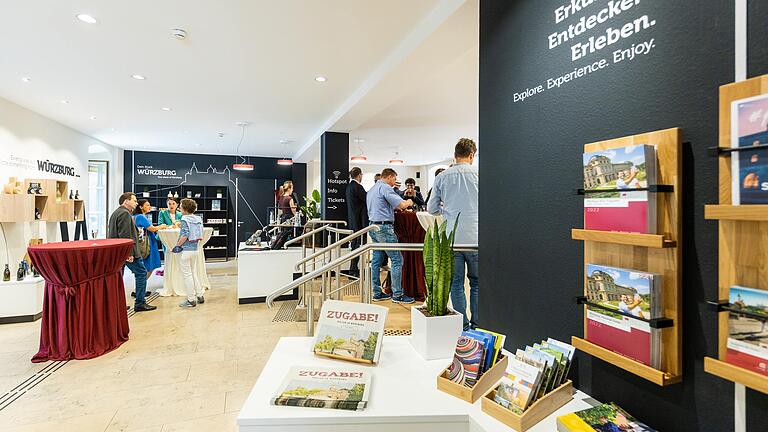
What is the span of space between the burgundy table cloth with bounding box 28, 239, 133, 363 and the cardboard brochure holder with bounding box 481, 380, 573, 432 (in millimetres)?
3859

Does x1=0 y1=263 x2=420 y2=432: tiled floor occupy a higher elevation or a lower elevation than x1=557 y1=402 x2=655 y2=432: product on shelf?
lower

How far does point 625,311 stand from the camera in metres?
1.21

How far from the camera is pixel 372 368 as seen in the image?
169cm

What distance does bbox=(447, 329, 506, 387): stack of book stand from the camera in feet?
4.80

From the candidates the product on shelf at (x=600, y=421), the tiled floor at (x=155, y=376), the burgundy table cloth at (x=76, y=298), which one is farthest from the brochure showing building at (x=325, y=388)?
the burgundy table cloth at (x=76, y=298)

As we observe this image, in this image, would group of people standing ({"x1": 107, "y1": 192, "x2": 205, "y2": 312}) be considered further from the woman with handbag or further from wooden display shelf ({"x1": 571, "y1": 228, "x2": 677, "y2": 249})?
wooden display shelf ({"x1": 571, "y1": 228, "x2": 677, "y2": 249})

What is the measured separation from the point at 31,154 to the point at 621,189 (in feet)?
27.1

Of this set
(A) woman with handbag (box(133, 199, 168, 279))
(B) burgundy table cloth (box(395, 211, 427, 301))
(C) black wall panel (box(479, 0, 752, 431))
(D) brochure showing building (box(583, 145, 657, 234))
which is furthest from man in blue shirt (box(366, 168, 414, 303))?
(A) woman with handbag (box(133, 199, 168, 279))

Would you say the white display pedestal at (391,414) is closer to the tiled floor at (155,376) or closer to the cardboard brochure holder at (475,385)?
the cardboard brochure holder at (475,385)

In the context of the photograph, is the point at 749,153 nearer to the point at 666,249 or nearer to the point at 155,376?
the point at 666,249

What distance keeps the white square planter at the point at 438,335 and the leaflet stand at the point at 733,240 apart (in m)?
0.95

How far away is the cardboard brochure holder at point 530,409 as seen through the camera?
47.6 inches

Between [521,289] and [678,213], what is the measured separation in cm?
78

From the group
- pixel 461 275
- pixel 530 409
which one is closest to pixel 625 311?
pixel 530 409
